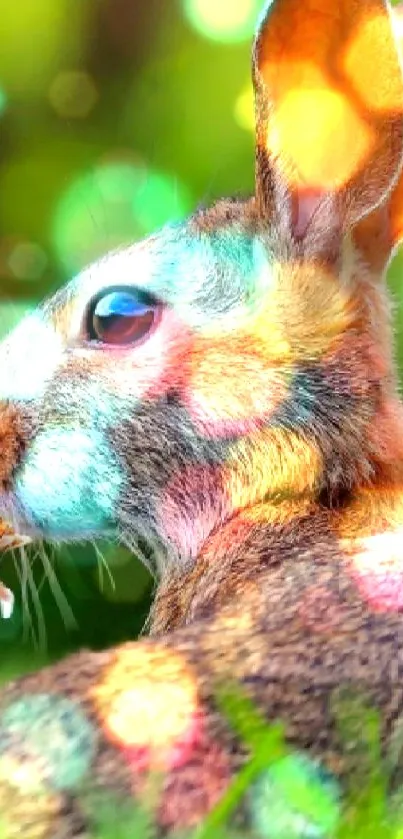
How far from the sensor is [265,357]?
0.83 metres

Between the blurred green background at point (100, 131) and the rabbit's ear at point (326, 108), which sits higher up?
the blurred green background at point (100, 131)

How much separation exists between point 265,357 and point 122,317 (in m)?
0.11

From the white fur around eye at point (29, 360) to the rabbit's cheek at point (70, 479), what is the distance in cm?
4

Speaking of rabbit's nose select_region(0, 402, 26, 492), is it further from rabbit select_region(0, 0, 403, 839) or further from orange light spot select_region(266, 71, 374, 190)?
orange light spot select_region(266, 71, 374, 190)

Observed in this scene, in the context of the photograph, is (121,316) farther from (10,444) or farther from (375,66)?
(375,66)

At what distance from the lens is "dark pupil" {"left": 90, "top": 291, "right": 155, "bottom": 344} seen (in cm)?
88

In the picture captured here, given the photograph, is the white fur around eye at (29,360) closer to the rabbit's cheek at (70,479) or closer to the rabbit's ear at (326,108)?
the rabbit's cheek at (70,479)

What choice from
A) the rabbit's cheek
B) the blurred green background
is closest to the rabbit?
the rabbit's cheek

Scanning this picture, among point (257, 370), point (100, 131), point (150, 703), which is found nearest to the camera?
point (150, 703)

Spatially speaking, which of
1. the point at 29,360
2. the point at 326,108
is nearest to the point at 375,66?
the point at 326,108

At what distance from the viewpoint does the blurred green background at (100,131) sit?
1.33m

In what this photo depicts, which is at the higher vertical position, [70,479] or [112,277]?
[112,277]

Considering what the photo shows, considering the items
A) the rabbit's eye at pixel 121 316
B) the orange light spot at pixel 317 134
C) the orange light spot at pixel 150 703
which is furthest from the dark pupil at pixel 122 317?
the orange light spot at pixel 150 703

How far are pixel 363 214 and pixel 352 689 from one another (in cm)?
35
